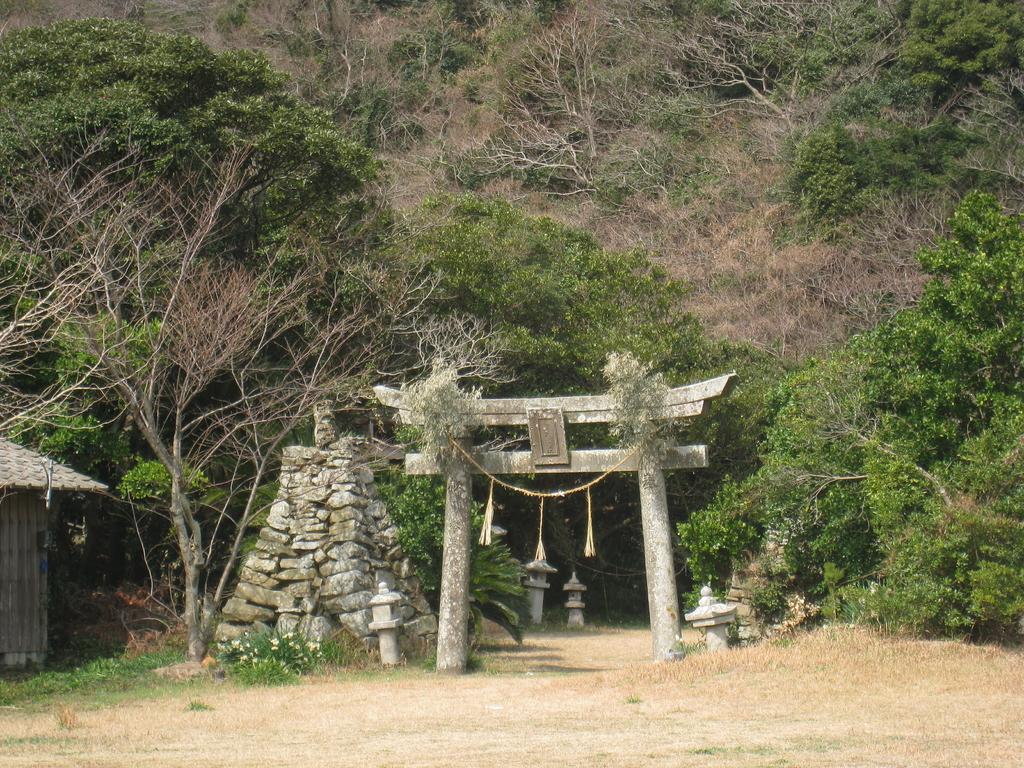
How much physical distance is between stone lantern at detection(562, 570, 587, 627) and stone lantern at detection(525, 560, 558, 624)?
1.34 feet

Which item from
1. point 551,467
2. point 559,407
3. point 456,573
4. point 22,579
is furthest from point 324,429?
point 22,579

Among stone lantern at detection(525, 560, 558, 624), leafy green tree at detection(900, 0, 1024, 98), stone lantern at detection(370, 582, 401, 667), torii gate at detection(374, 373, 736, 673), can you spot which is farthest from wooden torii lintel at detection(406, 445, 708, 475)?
leafy green tree at detection(900, 0, 1024, 98)

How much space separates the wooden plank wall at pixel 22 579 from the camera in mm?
14195

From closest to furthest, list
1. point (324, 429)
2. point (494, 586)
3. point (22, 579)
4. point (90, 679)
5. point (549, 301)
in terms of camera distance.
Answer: point (90, 679) < point (324, 429) < point (22, 579) < point (494, 586) < point (549, 301)

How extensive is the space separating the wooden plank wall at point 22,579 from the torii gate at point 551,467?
488 cm

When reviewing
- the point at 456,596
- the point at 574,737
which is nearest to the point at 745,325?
the point at 456,596

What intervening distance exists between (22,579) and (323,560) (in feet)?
12.9

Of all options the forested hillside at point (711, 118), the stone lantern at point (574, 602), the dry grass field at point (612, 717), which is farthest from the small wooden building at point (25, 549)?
the forested hillside at point (711, 118)

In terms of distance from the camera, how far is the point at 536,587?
20438mm

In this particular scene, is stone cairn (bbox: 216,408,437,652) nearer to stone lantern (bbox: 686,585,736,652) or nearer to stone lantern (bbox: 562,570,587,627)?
stone lantern (bbox: 686,585,736,652)

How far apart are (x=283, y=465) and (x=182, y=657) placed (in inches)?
104

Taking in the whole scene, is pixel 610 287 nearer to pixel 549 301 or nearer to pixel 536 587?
pixel 549 301

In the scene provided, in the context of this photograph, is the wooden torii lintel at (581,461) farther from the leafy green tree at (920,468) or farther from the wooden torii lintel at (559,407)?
the leafy green tree at (920,468)

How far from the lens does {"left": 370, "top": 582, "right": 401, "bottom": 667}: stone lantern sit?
13.7 meters
